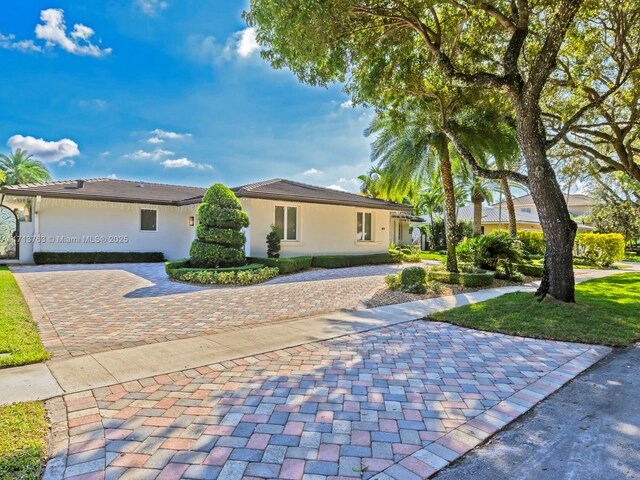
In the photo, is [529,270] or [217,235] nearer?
[217,235]

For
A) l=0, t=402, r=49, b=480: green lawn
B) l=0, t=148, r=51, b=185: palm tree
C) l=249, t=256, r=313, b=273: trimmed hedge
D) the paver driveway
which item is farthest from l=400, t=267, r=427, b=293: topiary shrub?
l=0, t=148, r=51, b=185: palm tree

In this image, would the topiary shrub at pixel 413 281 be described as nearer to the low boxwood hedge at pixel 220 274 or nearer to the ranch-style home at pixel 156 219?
the low boxwood hedge at pixel 220 274

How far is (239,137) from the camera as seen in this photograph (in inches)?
658

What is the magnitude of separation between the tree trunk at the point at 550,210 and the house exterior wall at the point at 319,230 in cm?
990

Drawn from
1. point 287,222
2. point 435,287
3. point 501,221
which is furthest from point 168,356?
point 501,221

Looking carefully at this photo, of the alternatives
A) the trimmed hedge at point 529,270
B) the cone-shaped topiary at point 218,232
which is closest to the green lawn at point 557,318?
the trimmed hedge at point 529,270

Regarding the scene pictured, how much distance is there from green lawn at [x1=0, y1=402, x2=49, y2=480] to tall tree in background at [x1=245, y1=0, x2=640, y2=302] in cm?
727

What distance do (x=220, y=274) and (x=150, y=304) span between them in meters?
3.13

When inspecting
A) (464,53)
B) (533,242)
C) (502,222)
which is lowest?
(533,242)

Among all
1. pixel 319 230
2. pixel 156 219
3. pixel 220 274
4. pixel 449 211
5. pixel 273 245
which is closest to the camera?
pixel 220 274

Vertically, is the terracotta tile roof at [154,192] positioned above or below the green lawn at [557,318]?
above

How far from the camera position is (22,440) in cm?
265

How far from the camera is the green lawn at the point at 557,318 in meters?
5.85

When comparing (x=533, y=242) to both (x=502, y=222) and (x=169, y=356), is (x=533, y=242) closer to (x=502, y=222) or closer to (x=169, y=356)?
(x=502, y=222)
